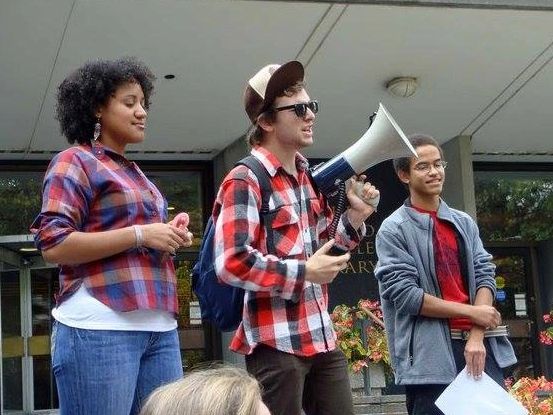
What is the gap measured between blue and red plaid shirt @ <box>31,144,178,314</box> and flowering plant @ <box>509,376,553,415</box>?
2.07 metres

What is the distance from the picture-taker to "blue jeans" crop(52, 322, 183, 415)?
244cm

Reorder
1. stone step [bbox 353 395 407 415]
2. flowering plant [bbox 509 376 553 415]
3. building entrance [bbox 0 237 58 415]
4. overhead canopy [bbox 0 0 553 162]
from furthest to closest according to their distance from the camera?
building entrance [bbox 0 237 58 415], stone step [bbox 353 395 407 415], overhead canopy [bbox 0 0 553 162], flowering plant [bbox 509 376 553 415]

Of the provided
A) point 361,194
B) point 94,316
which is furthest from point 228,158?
point 94,316

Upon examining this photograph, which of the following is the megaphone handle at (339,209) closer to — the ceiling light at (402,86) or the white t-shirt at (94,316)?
the white t-shirt at (94,316)

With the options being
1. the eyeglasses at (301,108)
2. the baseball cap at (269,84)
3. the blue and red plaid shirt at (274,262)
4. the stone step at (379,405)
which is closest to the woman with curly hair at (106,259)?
the blue and red plaid shirt at (274,262)

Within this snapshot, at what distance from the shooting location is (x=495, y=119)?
26.7ft

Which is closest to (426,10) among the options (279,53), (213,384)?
(279,53)

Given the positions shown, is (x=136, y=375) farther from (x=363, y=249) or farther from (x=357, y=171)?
(x=363, y=249)

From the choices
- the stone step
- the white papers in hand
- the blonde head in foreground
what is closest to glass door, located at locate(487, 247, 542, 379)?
the stone step

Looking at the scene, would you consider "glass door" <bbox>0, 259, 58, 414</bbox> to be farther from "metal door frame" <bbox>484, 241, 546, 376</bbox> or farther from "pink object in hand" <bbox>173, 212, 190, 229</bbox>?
"pink object in hand" <bbox>173, 212, 190, 229</bbox>

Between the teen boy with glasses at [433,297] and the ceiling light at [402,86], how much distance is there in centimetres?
353

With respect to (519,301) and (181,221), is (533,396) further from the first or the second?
(519,301)

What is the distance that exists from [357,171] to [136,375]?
0.96 m

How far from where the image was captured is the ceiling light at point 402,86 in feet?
23.0
